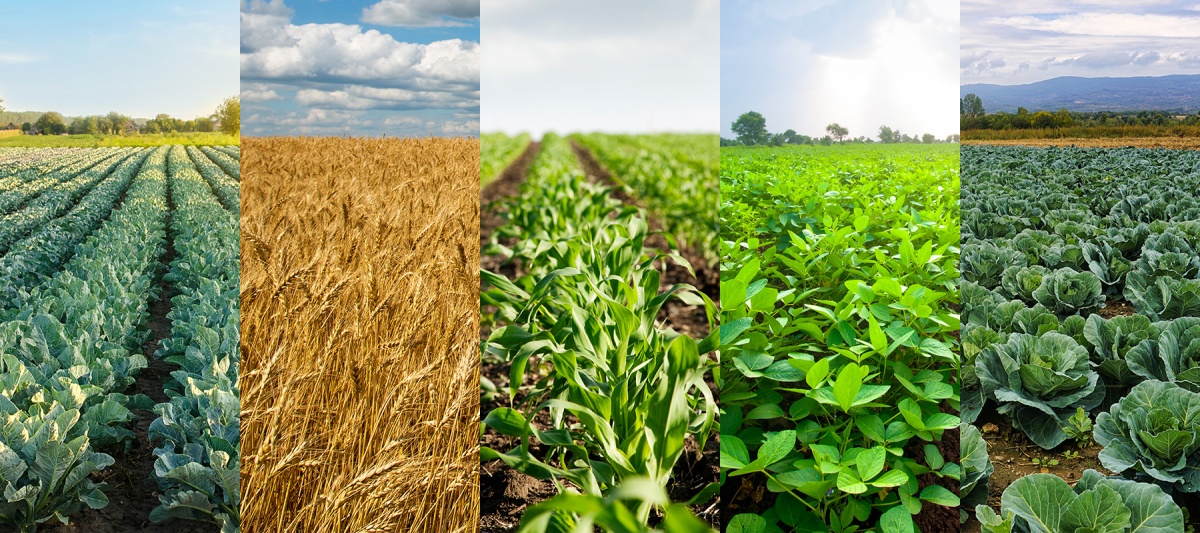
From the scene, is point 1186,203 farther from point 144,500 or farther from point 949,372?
point 144,500

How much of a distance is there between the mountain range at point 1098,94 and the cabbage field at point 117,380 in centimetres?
339

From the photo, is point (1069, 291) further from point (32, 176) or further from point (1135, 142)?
point (32, 176)

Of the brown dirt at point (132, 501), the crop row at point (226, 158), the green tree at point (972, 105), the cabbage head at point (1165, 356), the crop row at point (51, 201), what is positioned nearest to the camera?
Result: the brown dirt at point (132, 501)

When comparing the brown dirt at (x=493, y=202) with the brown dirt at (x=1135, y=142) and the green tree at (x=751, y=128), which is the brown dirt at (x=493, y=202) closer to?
the green tree at (x=751, y=128)

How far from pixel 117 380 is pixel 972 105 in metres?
4.40

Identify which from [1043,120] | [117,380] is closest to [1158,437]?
[117,380]

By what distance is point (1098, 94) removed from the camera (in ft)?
15.8

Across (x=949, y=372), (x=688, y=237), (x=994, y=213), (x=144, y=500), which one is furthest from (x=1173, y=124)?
(x=144, y=500)

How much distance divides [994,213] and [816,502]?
4.70 m

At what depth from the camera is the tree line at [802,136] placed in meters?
3.08

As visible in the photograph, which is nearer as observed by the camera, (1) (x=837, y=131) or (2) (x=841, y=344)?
(2) (x=841, y=344)

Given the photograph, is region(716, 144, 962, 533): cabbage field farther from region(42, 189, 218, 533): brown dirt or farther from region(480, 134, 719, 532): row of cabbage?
region(42, 189, 218, 533): brown dirt

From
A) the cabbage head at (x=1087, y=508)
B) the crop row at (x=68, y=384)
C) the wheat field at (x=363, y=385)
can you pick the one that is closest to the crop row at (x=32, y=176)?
the crop row at (x=68, y=384)

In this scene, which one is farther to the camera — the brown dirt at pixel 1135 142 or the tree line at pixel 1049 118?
the brown dirt at pixel 1135 142
